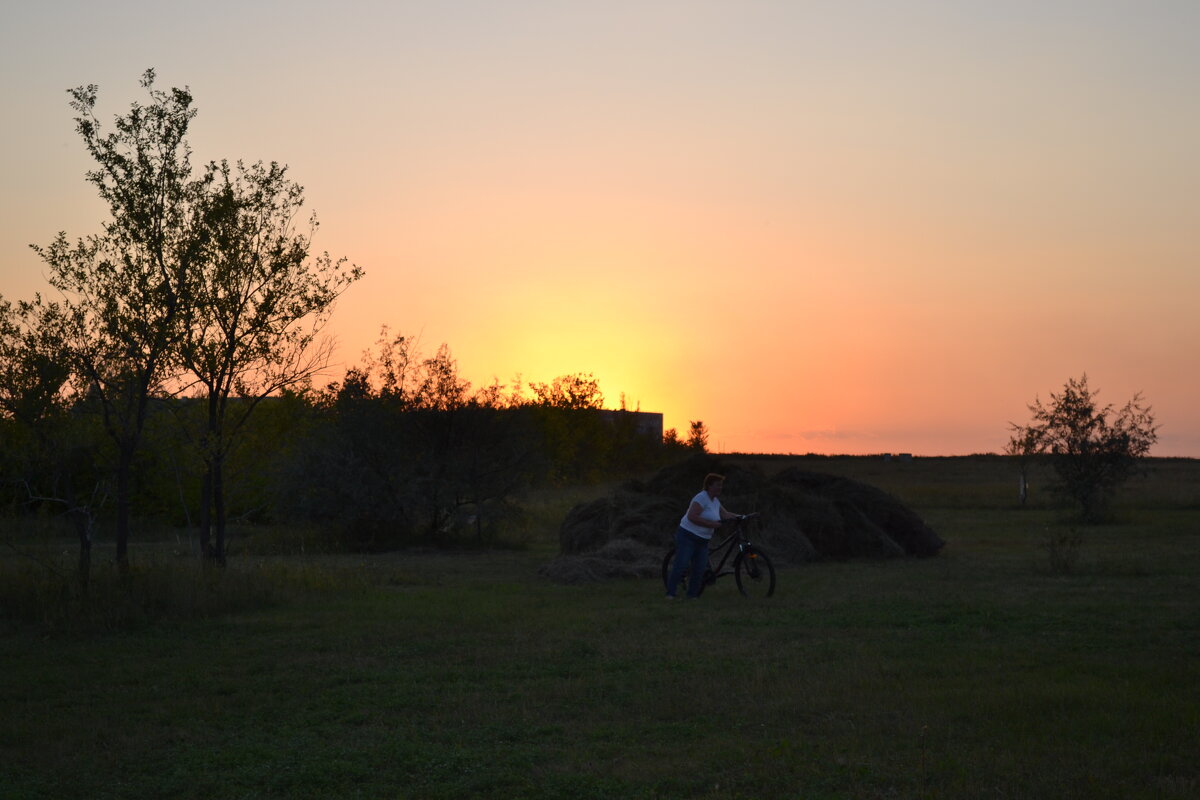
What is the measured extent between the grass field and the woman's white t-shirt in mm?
1125

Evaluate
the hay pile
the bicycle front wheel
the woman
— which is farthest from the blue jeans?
the hay pile

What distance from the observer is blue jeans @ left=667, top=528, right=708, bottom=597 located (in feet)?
57.1

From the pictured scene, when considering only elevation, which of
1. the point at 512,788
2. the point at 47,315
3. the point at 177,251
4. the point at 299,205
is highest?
the point at 299,205

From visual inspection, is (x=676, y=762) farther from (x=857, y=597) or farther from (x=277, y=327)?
(x=277, y=327)

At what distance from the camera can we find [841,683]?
1046 cm

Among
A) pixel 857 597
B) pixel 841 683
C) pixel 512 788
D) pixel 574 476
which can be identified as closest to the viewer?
pixel 512 788

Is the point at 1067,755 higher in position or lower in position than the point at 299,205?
lower

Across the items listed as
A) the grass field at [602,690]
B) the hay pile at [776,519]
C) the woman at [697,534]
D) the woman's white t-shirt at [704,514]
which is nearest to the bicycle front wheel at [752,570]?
the grass field at [602,690]

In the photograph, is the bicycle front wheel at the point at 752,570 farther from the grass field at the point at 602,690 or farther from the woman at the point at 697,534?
the woman at the point at 697,534

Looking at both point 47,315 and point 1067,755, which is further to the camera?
point 47,315

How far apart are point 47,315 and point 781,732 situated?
13.1m

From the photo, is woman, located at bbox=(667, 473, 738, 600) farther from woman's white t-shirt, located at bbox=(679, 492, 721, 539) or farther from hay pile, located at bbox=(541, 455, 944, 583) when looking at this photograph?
hay pile, located at bbox=(541, 455, 944, 583)

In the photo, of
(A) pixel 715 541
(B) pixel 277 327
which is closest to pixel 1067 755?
(B) pixel 277 327

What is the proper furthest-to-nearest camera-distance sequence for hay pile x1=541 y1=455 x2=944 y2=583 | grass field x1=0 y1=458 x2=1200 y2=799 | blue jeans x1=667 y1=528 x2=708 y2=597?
hay pile x1=541 y1=455 x2=944 y2=583, blue jeans x1=667 y1=528 x2=708 y2=597, grass field x1=0 y1=458 x2=1200 y2=799
